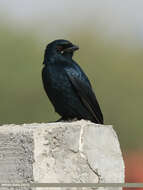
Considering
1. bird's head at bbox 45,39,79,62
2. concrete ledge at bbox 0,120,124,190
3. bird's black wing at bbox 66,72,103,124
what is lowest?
bird's black wing at bbox 66,72,103,124

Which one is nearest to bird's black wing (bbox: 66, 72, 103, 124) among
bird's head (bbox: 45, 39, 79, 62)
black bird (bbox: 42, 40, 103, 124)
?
black bird (bbox: 42, 40, 103, 124)

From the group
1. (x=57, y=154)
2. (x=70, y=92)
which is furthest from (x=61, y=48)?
(x=57, y=154)

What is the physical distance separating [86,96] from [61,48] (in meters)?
0.54

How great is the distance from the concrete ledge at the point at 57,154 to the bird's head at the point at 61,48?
2.84 m

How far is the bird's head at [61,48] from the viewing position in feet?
27.5

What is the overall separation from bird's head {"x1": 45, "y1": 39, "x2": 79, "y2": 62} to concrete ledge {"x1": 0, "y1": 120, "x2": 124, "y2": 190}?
2838 mm

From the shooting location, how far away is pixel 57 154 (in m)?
5.39

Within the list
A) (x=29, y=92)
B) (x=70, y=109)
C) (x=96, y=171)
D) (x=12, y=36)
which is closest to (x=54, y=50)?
(x=70, y=109)

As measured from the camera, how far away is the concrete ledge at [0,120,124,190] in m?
5.28

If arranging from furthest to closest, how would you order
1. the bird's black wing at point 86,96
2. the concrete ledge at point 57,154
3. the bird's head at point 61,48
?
1. the bird's head at point 61,48
2. the bird's black wing at point 86,96
3. the concrete ledge at point 57,154

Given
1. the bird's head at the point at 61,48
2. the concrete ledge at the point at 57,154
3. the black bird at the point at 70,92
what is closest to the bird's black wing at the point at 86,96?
the black bird at the point at 70,92

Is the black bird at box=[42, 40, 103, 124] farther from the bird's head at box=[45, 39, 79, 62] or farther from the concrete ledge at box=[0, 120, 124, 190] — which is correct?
the concrete ledge at box=[0, 120, 124, 190]

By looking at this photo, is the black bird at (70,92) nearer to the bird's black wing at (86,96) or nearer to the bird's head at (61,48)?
the bird's black wing at (86,96)

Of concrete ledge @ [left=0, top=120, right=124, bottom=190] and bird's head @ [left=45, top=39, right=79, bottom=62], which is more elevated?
bird's head @ [left=45, top=39, right=79, bottom=62]
